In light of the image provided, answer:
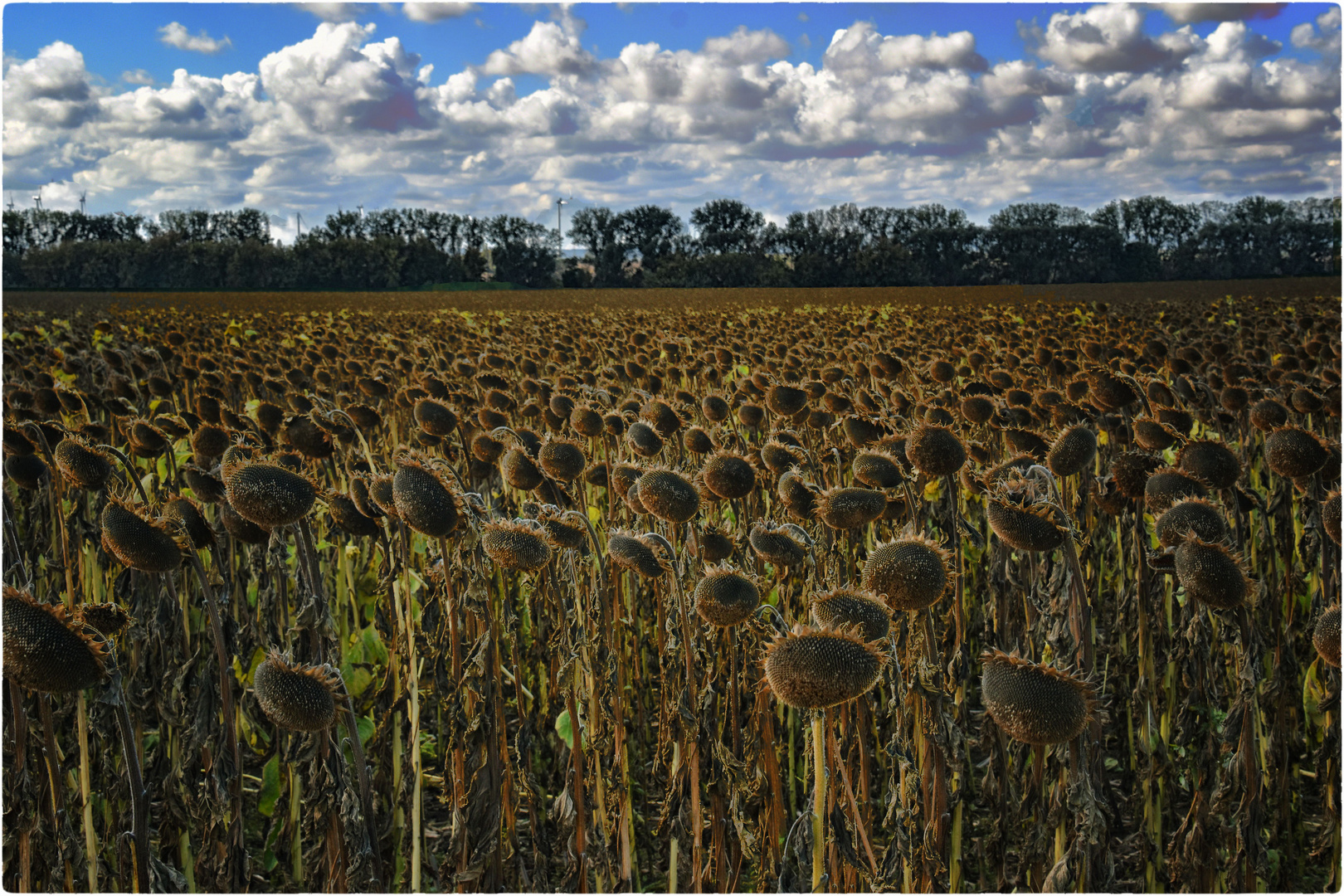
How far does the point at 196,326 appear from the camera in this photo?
17.0m

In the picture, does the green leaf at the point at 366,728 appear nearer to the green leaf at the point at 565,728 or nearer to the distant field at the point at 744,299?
the green leaf at the point at 565,728

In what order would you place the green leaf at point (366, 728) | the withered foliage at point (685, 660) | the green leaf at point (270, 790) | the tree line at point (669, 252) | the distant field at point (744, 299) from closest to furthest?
the withered foliage at point (685, 660)
the green leaf at point (270, 790)
the green leaf at point (366, 728)
the distant field at point (744, 299)
the tree line at point (669, 252)

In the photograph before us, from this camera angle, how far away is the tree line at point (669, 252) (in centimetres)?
8206

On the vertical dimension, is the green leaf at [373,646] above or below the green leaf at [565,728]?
above

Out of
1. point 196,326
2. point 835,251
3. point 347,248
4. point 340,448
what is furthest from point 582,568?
point 347,248

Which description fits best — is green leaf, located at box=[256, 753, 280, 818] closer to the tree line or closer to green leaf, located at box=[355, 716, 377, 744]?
Result: green leaf, located at box=[355, 716, 377, 744]

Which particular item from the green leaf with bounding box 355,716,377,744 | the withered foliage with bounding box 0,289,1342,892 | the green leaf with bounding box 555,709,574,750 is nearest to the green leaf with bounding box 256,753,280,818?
the withered foliage with bounding box 0,289,1342,892

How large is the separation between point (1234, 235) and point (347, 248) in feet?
279

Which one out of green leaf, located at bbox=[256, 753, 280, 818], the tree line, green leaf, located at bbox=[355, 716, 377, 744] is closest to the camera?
green leaf, located at bbox=[256, 753, 280, 818]

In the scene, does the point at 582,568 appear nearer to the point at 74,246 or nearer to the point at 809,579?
the point at 809,579

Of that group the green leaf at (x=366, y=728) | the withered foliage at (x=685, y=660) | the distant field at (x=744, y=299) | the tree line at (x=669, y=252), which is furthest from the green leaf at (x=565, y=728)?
the tree line at (x=669, y=252)

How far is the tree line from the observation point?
269 feet

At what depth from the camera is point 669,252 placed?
345 ft

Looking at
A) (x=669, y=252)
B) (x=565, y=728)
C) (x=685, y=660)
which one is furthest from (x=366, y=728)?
(x=669, y=252)
